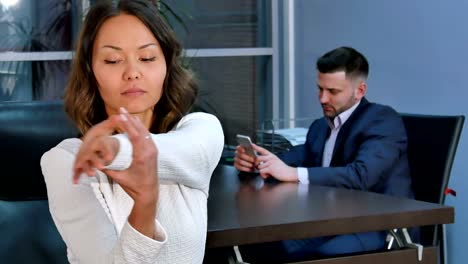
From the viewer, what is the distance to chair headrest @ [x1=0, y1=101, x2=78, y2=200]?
2.18 m

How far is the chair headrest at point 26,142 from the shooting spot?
7.16 feet

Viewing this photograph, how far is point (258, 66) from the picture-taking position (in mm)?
5539

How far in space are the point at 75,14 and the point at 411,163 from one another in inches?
94.0

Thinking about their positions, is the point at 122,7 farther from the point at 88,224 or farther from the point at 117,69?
the point at 88,224

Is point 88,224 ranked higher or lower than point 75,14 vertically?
lower

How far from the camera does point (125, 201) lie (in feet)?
5.23

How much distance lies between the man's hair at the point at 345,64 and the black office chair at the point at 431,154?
1.29ft

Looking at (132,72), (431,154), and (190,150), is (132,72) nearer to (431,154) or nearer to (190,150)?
(190,150)

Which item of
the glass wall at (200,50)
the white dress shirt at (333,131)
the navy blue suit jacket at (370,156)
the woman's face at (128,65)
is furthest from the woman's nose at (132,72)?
the glass wall at (200,50)

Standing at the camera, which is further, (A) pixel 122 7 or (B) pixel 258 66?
(B) pixel 258 66

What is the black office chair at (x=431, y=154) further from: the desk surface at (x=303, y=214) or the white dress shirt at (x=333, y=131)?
the desk surface at (x=303, y=214)

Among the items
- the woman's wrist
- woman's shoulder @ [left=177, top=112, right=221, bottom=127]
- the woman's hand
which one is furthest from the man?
the woman's hand

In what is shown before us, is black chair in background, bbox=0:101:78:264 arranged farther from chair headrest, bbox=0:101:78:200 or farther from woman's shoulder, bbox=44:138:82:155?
woman's shoulder, bbox=44:138:82:155

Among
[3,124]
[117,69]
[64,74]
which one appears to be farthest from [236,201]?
[64,74]
